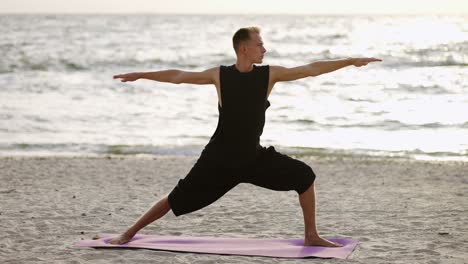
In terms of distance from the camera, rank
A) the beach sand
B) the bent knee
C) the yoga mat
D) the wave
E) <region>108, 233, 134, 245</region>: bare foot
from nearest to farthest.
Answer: the bent knee < the yoga mat < the beach sand < <region>108, 233, 134, 245</region>: bare foot < the wave

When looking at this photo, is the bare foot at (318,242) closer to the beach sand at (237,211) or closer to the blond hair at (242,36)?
the beach sand at (237,211)

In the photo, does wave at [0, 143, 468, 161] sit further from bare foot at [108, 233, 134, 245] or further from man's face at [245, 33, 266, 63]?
man's face at [245, 33, 266, 63]

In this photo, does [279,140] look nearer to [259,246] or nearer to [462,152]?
[462,152]

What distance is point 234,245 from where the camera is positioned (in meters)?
6.46

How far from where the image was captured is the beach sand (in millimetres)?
6270

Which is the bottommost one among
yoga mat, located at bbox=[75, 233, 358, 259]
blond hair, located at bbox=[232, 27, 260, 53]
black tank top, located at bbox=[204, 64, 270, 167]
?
yoga mat, located at bbox=[75, 233, 358, 259]

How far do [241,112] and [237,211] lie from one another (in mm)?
2621

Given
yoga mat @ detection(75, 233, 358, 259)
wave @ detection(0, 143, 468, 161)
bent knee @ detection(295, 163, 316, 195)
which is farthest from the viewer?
wave @ detection(0, 143, 468, 161)

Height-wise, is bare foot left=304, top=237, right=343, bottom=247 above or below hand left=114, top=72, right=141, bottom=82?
below

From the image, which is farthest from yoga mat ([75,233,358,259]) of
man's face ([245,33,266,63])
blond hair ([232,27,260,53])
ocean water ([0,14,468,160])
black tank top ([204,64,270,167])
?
ocean water ([0,14,468,160])

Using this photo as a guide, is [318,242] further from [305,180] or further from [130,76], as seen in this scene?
[130,76]

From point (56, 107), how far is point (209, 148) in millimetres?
16765

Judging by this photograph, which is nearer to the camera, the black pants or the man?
the man

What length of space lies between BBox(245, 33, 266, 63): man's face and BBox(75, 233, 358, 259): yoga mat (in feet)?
4.76
